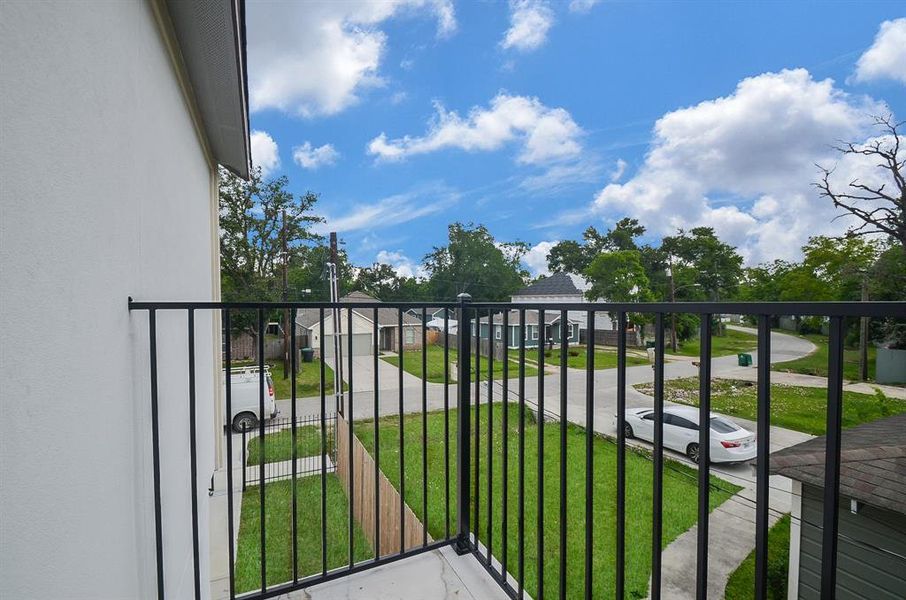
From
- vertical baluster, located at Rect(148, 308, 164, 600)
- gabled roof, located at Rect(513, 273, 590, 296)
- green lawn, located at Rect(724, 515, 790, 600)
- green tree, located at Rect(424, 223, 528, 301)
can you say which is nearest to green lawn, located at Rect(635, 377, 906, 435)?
vertical baluster, located at Rect(148, 308, 164, 600)

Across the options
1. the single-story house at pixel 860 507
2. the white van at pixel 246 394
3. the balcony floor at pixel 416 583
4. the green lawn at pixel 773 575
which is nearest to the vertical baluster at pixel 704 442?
the single-story house at pixel 860 507

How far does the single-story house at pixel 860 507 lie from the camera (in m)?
1.02

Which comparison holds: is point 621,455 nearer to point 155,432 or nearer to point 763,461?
point 763,461

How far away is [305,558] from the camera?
458 centimetres

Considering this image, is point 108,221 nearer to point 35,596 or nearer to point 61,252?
point 61,252

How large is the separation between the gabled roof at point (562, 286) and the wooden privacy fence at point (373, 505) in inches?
749

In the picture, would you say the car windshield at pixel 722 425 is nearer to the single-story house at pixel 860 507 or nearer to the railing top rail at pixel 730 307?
the single-story house at pixel 860 507

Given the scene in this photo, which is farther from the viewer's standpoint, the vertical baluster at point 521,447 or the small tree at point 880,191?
the small tree at point 880,191

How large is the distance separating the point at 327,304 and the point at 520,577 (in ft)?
3.43

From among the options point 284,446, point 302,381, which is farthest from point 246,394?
point 302,381

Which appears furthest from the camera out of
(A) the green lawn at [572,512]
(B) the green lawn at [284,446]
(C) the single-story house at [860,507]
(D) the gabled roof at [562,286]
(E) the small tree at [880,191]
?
(D) the gabled roof at [562,286]

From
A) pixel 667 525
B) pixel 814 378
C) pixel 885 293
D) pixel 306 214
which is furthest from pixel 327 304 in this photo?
pixel 306 214

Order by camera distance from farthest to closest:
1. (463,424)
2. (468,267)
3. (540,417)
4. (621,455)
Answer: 1. (468,267)
2. (463,424)
3. (540,417)
4. (621,455)

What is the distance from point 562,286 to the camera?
23922 millimetres
